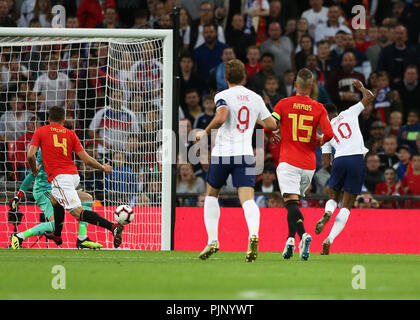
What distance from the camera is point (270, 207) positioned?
567 inches

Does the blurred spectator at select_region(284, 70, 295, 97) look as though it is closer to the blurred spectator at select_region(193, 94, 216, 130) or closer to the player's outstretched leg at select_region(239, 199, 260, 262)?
the blurred spectator at select_region(193, 94, 216, 130)

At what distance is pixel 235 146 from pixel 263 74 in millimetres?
7571

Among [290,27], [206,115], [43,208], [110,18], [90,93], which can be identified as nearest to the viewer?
[43,208]

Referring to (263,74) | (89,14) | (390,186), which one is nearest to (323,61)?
(263,74)

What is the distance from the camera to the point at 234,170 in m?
9.41

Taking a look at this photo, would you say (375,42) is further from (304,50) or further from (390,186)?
(390,186)

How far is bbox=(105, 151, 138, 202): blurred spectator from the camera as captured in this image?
13461 millimetres

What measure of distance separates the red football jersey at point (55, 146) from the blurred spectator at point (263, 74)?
17.3ft

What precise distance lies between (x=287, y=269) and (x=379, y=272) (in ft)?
2.84

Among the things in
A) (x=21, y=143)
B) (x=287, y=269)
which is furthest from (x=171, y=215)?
(x=287, y=269)

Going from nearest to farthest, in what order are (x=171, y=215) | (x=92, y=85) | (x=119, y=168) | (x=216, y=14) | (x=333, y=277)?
(x=333, y=277) < (x=171, y=215) < (x=119, y=168) < (x=92, y=85) < (x=216, y=14)

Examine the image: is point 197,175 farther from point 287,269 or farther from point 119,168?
point 287,269

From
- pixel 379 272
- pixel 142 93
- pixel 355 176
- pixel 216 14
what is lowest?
pixel 379 272

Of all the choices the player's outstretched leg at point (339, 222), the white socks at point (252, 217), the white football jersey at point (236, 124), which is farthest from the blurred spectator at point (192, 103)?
the white socks at point (252, 217)
